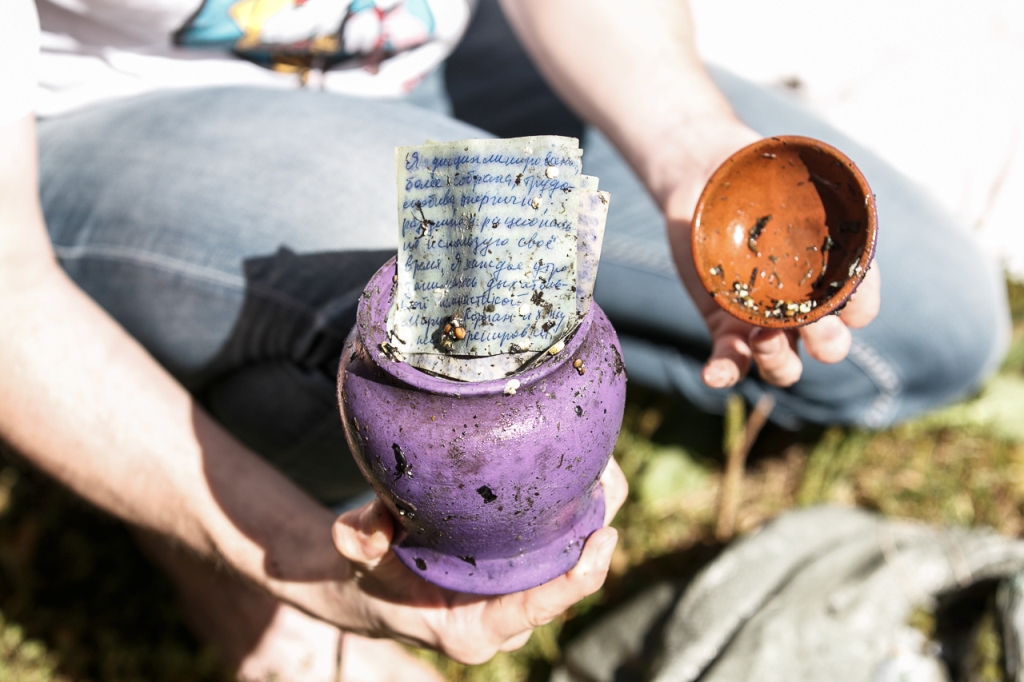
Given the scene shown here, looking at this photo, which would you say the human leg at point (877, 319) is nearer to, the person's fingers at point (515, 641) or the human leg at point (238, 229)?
the human leg at point (238, 229)

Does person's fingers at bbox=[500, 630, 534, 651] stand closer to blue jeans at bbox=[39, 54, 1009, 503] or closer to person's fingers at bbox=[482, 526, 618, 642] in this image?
person's fingers at bbox=[482, 526, 618, 642]

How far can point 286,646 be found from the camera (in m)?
1.69

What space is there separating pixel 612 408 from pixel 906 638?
103cm

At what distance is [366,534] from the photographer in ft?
3.35

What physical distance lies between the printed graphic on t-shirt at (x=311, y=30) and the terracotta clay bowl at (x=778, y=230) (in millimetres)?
788

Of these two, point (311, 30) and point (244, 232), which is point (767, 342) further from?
point (311, 30)

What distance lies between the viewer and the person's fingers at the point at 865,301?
1.16 m

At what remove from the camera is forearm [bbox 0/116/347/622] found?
1155mm

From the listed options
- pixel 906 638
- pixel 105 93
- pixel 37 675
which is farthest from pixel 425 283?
pixel 37 675

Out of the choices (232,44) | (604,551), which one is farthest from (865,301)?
(232,44)

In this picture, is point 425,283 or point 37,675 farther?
point 37,675

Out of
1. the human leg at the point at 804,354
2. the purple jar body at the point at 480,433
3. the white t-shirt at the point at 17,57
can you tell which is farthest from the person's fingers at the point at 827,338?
the white t-shirt at the point at 17,57

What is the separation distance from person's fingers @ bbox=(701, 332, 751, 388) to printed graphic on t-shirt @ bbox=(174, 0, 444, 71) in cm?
87

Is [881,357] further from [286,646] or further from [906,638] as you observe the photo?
[286,646]
